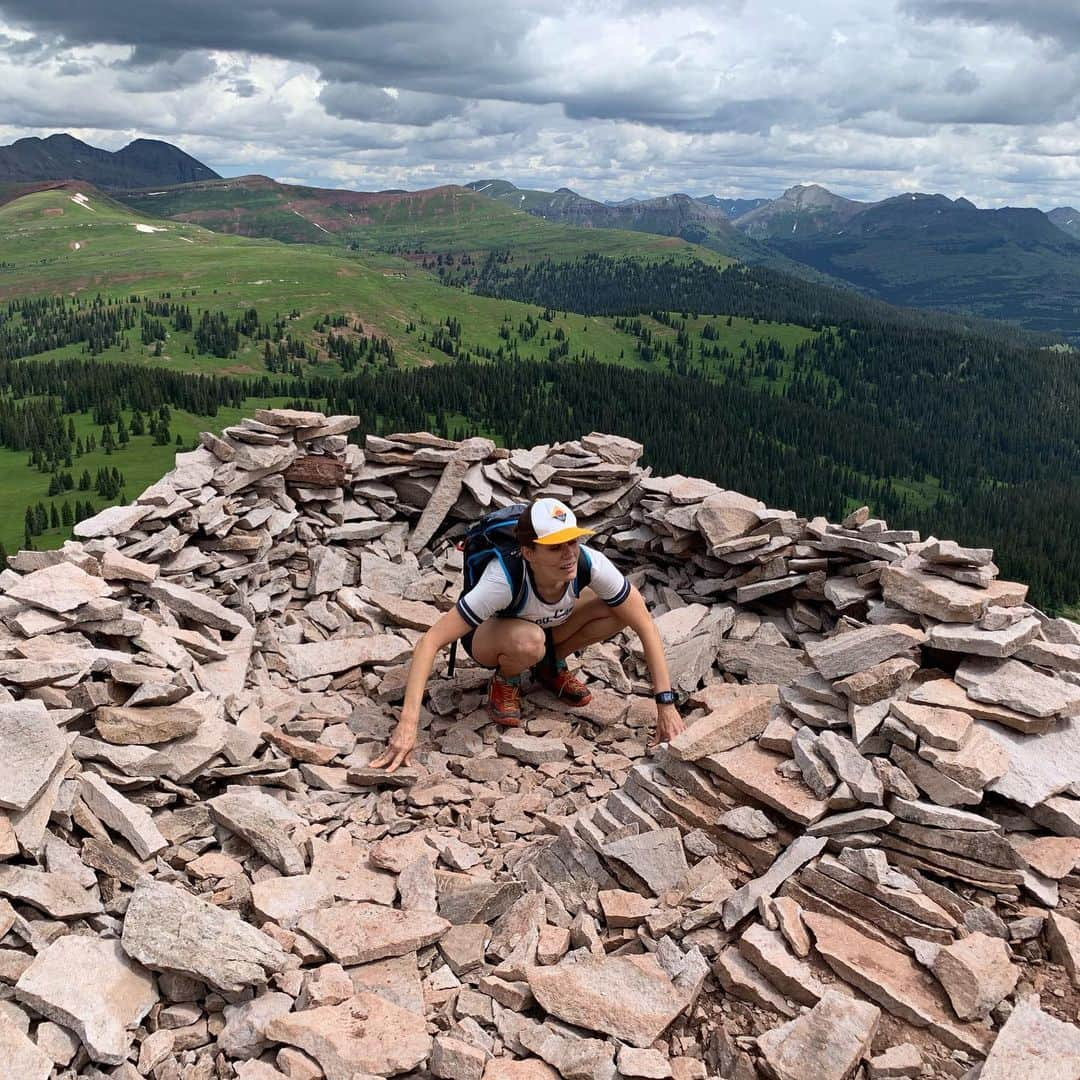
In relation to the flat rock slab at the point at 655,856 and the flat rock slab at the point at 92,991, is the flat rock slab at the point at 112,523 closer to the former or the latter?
the flat rock slab at the point at 92,991

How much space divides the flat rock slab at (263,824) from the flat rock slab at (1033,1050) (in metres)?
5.81

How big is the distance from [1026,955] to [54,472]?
11089cm

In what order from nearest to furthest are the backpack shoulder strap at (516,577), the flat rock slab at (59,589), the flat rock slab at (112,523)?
1. the backpack shoulder strap at (516,577)
2. the flat rock slab at (59,589)
3. the flat rock slab at (112,523)

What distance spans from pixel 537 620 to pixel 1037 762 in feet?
18.6

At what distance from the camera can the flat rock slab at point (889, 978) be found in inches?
231

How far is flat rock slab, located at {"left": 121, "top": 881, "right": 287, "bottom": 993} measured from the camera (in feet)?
20.9

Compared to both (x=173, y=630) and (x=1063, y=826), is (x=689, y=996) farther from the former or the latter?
(x=173, y=630)

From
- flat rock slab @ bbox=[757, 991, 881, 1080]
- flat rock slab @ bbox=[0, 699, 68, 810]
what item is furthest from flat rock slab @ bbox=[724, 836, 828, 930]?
flat rock slab @ bbox=[0, 699, 68, 810]

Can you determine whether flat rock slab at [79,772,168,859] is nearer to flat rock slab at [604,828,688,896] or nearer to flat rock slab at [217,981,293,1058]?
flat rock slab at [217,981,293,1058]

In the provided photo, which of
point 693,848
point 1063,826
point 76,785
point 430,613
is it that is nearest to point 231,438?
point 430,613

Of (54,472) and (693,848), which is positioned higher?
(693,848)

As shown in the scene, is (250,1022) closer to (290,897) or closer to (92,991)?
(92,991)

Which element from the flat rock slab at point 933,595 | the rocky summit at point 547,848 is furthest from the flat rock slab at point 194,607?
the flat rock slab at point 933,595

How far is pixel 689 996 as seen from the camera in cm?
639
